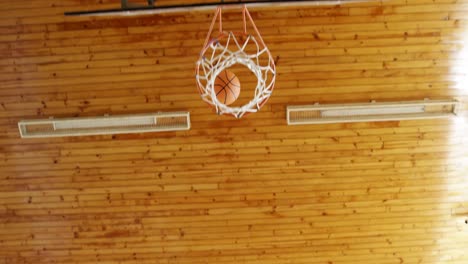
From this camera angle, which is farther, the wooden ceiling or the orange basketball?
the wooden ceiling

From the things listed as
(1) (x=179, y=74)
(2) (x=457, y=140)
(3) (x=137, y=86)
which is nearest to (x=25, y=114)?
(3) (x=137, y=86)

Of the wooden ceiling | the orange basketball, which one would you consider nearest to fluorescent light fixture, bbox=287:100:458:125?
the wooden ceiling

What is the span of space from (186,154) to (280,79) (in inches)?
62.8

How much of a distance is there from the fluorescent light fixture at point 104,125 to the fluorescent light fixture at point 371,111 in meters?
1.50

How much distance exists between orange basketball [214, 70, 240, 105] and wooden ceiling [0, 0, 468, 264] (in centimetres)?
98

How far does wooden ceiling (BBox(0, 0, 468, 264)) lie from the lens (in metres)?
4.55

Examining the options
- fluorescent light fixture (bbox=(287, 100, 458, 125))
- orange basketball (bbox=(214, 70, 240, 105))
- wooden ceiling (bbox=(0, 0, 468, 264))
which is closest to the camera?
orange basketball (bbox=(214, 70, 240, 105))

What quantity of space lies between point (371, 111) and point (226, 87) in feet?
6.92

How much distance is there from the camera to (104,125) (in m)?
4.81

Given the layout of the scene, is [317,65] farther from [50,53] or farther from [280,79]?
[50,53]

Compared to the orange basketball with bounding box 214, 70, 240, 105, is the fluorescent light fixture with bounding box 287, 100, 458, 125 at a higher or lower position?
lower

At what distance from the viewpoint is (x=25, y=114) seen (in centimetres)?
484

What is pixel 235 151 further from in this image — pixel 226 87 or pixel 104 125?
pixel 104 125

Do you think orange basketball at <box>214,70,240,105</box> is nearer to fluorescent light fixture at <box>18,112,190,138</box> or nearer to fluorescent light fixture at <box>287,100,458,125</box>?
fluorescent light fixture at <box>18,112,190,138</box>
